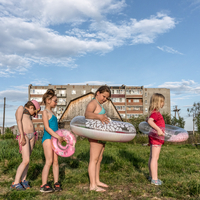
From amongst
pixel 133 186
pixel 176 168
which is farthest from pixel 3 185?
pixel 176 168

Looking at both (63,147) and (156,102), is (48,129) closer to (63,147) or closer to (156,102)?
(63,147)

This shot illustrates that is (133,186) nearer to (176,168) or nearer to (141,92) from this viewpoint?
(176,168)

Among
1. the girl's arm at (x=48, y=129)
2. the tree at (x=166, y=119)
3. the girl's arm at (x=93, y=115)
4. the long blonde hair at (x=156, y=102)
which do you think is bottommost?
the tree at (x=166, y=119)

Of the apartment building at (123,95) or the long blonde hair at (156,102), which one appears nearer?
the long blonde hair at (156,102)

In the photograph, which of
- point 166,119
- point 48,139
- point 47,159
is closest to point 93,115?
point 48,139

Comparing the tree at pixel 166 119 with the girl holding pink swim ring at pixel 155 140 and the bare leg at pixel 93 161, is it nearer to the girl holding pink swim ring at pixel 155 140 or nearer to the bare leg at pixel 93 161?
the girl holding pink swim ring at pixel 155 140

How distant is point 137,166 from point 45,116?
357cm

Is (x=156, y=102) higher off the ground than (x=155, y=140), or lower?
higher

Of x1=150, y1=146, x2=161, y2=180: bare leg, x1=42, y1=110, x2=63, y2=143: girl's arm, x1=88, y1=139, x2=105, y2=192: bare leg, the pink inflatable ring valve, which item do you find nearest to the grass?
x1=88, y1=139, x2=105, y2=192: bare leg

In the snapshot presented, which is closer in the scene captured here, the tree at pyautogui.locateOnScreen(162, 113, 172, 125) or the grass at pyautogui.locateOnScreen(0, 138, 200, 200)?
the grass at pyautogui.locateOnScreen(0, 138, 200, 200)

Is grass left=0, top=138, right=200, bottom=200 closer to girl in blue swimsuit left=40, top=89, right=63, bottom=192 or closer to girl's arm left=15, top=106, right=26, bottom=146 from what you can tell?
girl in blue swimsuit left=40, top=89, right=63, bottom=192

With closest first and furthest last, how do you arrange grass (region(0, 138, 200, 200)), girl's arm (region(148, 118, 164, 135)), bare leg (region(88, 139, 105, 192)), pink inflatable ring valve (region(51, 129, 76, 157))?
grass (region(0, 138, 200, 200))
bare leg (region(88, 139, 105, 192))
pink inflatable ring valve (region(51, 129, 76, 157))
girl's arm (region(148, 118, 164, 135))

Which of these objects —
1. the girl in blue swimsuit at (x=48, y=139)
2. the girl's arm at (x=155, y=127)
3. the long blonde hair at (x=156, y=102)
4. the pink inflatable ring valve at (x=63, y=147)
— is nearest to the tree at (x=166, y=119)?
the long blonde hair at (x=156, y=102)

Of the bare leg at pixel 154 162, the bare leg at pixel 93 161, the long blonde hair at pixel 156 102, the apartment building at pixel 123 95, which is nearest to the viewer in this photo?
the bare leg at pixel 93 161
